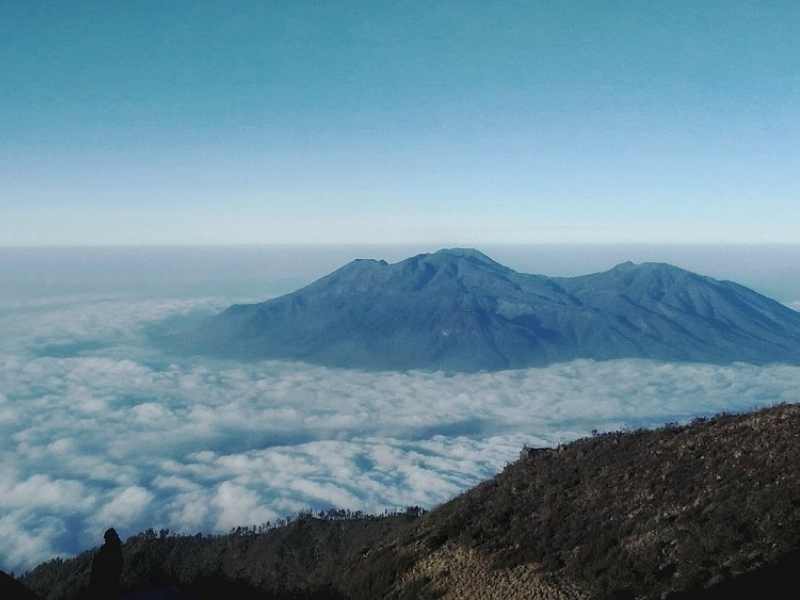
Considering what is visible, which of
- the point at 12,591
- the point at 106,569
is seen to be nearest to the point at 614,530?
the point at 106,569

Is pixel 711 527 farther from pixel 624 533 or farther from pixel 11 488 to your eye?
pixel 11 488

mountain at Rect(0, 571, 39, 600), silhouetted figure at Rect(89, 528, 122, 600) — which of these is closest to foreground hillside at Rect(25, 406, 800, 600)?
silhouetted figure at Rect(89, 528, 122, 600)

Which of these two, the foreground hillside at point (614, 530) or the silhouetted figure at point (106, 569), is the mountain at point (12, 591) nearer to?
the silhouetted figure at point (106, 569)

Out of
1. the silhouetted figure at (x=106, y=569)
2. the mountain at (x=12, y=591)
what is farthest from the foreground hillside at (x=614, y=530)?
the mountain at (x=12, y=591)

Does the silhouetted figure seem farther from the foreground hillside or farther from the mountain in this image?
the foreground hillside

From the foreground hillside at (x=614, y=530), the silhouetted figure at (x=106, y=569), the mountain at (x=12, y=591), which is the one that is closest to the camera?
the foreground hillside at (x=614, y=530)

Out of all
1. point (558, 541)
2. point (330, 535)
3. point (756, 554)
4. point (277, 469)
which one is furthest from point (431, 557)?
point (277, 469)

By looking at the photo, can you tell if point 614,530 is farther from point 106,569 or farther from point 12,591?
point 12,591
